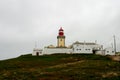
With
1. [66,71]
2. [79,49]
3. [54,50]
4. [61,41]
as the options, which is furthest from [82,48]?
[66,71]

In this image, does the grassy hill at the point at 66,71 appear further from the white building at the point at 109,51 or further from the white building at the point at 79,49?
the white building at the point at 109,51

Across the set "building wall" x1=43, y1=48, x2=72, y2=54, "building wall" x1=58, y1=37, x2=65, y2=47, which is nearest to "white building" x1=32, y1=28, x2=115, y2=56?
"building wall" x1=43, y1=48, x2=72, y2=54

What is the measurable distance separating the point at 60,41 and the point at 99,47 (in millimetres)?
15718

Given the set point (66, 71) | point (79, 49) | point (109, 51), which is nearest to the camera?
point (66, 71)

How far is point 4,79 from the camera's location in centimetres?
4294

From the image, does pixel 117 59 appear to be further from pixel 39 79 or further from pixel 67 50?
pixel 39 79

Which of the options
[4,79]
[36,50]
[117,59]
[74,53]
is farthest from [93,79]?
[36,50]

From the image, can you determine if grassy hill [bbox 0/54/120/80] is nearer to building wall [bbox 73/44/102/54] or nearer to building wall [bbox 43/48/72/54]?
building wall [bbox 73/44/102/54]

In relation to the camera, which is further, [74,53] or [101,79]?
[74,53]

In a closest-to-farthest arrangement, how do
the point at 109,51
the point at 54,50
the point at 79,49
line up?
the point at 109,51
the point at 79,49
the point at 54,50

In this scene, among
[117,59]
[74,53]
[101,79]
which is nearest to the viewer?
[101,79]

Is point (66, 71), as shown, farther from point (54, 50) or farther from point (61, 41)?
point (61, 41)

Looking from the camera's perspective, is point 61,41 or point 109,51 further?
point 61,41

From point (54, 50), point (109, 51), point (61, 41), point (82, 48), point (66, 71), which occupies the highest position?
point (61, 41)
